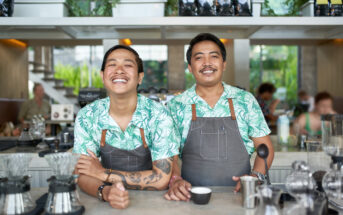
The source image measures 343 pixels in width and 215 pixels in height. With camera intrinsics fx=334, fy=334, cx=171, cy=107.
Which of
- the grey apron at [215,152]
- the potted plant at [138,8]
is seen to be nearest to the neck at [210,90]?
the grey apron at [215,152]

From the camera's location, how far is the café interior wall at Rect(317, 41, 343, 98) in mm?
7906

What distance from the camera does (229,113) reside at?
205 centimetres

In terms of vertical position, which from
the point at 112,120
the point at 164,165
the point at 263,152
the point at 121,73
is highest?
the point at 121,73

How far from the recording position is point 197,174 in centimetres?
201

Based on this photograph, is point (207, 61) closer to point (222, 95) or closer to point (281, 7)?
point (222, 95)

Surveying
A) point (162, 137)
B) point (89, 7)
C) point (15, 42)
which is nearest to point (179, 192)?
point (162, 137)

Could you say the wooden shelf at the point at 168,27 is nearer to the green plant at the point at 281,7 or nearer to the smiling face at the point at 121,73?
the green plant at the point at 281,7

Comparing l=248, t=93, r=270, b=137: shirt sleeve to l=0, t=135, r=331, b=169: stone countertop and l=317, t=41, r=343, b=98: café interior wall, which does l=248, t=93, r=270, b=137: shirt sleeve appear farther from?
l=317, t=41, r=343, b=98: café interior wall

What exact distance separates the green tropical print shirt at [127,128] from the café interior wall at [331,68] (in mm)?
7189

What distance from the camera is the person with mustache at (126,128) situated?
1.72 m

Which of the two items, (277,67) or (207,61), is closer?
(207,61)

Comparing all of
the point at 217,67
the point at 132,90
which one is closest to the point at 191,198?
the point at 132,90

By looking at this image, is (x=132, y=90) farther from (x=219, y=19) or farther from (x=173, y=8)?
(x=173, y=8)

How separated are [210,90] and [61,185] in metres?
1.16
